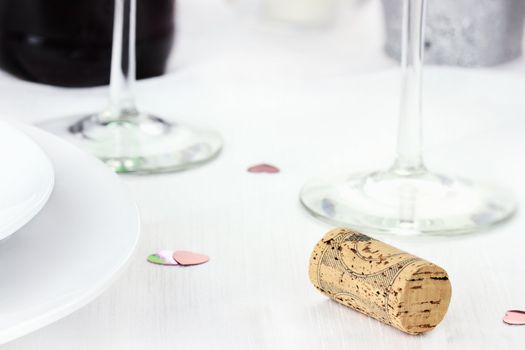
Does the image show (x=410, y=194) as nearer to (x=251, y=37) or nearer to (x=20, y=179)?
(x=20, y=179)

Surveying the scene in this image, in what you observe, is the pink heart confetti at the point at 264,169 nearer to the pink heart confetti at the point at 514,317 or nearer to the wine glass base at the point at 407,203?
the wine glass base at the point at 407,203

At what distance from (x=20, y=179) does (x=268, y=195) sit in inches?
10.4

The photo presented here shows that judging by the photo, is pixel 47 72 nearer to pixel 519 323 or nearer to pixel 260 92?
pixel 260 92

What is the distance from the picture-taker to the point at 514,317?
1.74 ft

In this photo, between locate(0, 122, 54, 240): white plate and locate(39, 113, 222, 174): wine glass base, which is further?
locate(39, 113, 222, 174): wine glass base

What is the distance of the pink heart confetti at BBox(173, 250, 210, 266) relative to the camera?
0.59 metres

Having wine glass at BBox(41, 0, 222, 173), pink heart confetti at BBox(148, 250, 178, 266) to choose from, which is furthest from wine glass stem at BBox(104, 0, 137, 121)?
pink heart confetti at BBox(148, 250, 178, 266)

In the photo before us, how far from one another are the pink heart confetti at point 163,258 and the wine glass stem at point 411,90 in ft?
0.59

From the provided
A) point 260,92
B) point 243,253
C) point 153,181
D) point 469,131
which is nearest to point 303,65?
point 260,92

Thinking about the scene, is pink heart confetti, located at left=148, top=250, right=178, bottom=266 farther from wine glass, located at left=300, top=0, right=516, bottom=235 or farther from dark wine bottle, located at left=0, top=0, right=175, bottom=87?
dark wine bottle, located at left=0, top=0, right=175, bottom=87

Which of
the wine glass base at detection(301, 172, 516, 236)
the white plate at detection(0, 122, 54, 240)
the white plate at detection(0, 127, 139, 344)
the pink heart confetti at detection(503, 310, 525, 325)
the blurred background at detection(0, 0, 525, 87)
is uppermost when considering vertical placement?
the white plate at detection(0, 122, 54, 240)

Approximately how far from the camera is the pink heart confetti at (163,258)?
59cm

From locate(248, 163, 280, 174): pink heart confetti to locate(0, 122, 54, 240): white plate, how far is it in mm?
257

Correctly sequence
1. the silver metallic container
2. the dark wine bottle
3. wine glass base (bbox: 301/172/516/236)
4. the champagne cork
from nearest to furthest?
the champagne cork
wine glass base (bbox: 301/172/516/236)
the dark wine bottle
the silver metallic container
